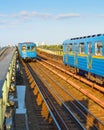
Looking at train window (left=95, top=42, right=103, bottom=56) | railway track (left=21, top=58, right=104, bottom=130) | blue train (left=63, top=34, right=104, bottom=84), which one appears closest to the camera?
railway track (left=21, top=58, right=104, bottom=130)

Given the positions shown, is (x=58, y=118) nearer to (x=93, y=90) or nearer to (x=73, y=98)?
(x=73, y=98)

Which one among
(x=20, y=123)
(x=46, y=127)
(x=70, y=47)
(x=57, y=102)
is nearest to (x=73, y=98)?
(x=57, y=102)

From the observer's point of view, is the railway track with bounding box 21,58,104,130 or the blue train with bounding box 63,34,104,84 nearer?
the railway track with bounding box 21,58,104,130

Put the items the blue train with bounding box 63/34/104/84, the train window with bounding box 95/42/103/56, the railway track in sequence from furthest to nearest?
1. the blue train with bounding box 63/34/104/84
2. the train window with bounding box 95/42/103/56
3. the railway track

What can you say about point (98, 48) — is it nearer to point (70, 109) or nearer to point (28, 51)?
point (70, 109)

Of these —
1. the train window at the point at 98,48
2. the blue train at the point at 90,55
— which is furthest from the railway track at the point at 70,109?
the train window at the point at 98,48

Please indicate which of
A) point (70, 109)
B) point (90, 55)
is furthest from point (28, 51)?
point (70, 109)

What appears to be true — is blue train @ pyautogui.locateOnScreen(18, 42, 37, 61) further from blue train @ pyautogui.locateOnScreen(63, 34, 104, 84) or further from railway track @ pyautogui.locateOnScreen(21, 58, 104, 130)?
railway track @ pyautogui.locateOnScreen(21, 58, 104, 130)

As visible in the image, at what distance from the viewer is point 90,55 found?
71.4 feet

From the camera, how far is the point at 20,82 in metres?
25.7

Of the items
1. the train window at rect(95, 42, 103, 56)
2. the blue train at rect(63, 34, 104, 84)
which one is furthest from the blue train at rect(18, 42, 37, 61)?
the train window at rect(95, 42, 103, 56)

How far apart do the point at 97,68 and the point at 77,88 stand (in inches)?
87.6

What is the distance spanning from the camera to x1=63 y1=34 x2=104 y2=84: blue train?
19.5 m

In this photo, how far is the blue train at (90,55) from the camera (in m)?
19.5
